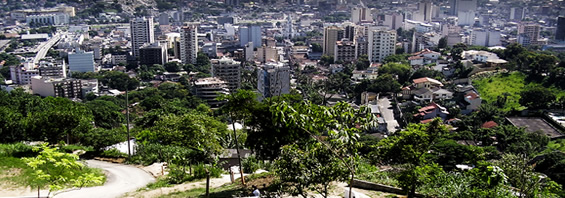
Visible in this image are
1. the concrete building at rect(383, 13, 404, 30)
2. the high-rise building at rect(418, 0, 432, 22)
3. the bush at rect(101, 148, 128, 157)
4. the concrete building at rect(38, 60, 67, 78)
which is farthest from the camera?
the high-rise building at rect(418, 0, 432, 22)

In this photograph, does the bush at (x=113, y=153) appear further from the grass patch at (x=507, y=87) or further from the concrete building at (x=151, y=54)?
the concrete building at (x=151, y=54)

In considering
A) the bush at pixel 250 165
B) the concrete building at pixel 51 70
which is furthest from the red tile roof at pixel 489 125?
the concrete building at pixel 51 70

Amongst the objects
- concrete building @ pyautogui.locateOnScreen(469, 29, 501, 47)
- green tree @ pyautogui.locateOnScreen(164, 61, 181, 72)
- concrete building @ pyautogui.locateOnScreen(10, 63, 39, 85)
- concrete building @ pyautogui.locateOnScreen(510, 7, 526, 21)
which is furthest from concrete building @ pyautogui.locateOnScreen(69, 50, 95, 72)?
concrete building @ pyautogui.locateOnScreen(510, 7, 526, 21)

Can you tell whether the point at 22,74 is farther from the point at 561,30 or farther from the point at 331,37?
the point at 561,30

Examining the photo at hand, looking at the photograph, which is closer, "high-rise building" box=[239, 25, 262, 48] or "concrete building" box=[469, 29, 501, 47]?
"concrete building" box=[469, 29, 501, 47]

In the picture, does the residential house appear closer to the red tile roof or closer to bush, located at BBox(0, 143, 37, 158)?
the red tile roof

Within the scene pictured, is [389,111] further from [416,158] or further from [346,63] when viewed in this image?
[416,158]

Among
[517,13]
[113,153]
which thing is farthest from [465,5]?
[113,153]
